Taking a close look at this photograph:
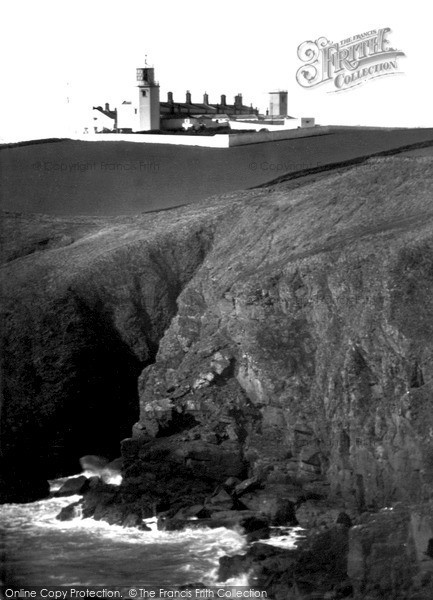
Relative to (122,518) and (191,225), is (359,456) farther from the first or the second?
(191,225)

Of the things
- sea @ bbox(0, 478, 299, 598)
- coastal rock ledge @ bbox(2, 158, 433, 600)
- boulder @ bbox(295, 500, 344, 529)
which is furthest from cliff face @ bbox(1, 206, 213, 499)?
boulder @ bbox(295, 500, 344, 529)

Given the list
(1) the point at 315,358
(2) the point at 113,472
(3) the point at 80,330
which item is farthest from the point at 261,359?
(3) the point at 80,330

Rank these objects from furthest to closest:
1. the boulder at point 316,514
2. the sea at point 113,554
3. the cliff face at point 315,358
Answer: the cliff face at point 315,358 → the boulder at point 316,514 → the sea at point 113,554

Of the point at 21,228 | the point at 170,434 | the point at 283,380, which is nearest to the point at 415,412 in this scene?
the point at 283,380

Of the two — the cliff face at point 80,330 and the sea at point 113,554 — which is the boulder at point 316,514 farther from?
the cliff face at point 80,330

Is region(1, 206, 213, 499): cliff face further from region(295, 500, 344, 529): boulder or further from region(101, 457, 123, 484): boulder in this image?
region(295, 500, 344, 529): boulder

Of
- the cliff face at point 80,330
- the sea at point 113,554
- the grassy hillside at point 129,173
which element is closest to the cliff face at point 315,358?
the cliff face at point 80,330

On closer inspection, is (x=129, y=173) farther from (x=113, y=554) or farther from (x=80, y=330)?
(x=113, y=554)
